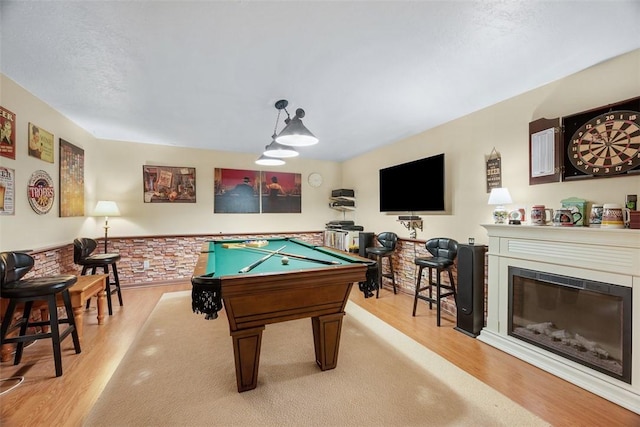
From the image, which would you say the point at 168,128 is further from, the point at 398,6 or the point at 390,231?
the point at 390,231

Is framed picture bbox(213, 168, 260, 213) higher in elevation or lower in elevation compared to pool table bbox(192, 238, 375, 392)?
higher

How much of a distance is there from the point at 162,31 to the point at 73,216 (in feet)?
10.6

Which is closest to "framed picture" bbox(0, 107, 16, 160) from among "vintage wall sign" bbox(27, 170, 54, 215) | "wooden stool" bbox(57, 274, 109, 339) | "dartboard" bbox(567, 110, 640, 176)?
"vintage wall sign" bbox(27, 170, 54, 215)

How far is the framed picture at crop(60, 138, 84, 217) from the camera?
335cm

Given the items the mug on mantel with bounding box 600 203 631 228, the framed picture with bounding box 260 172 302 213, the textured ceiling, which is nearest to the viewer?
the textured ceiling

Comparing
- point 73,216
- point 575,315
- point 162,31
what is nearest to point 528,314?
point 575,315

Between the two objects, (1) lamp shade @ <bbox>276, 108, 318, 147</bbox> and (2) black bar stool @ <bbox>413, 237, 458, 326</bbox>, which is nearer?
(1) lamp shade @ <bbox>276, 108, 318, 147</bbox>

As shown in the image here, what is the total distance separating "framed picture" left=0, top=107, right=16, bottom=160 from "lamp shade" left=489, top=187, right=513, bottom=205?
4667 millimetres

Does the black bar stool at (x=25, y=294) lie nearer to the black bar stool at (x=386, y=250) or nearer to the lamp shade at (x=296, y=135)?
the lamp shade at (x=296, y=135)

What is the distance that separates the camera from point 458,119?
3.40 meters

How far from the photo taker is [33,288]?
2.05m

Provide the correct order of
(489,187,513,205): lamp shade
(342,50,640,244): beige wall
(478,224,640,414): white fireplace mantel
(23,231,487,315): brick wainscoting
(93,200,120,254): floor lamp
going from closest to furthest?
(478,224,640,414): white fireplace mantel, (342,50,640,244): beige wall, (489,187,513,205): lamp shade, (93,200,120,254): floor lamp, (23,231,487,315): brick wainscoting

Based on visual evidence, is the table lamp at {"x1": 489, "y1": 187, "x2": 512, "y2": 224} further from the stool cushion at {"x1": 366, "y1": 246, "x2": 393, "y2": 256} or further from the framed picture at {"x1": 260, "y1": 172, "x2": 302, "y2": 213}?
the framed picture at {"x1": 260, "y1": 172, "x2": 302, "y2": 213}

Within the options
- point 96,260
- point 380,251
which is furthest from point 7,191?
point 380,251
